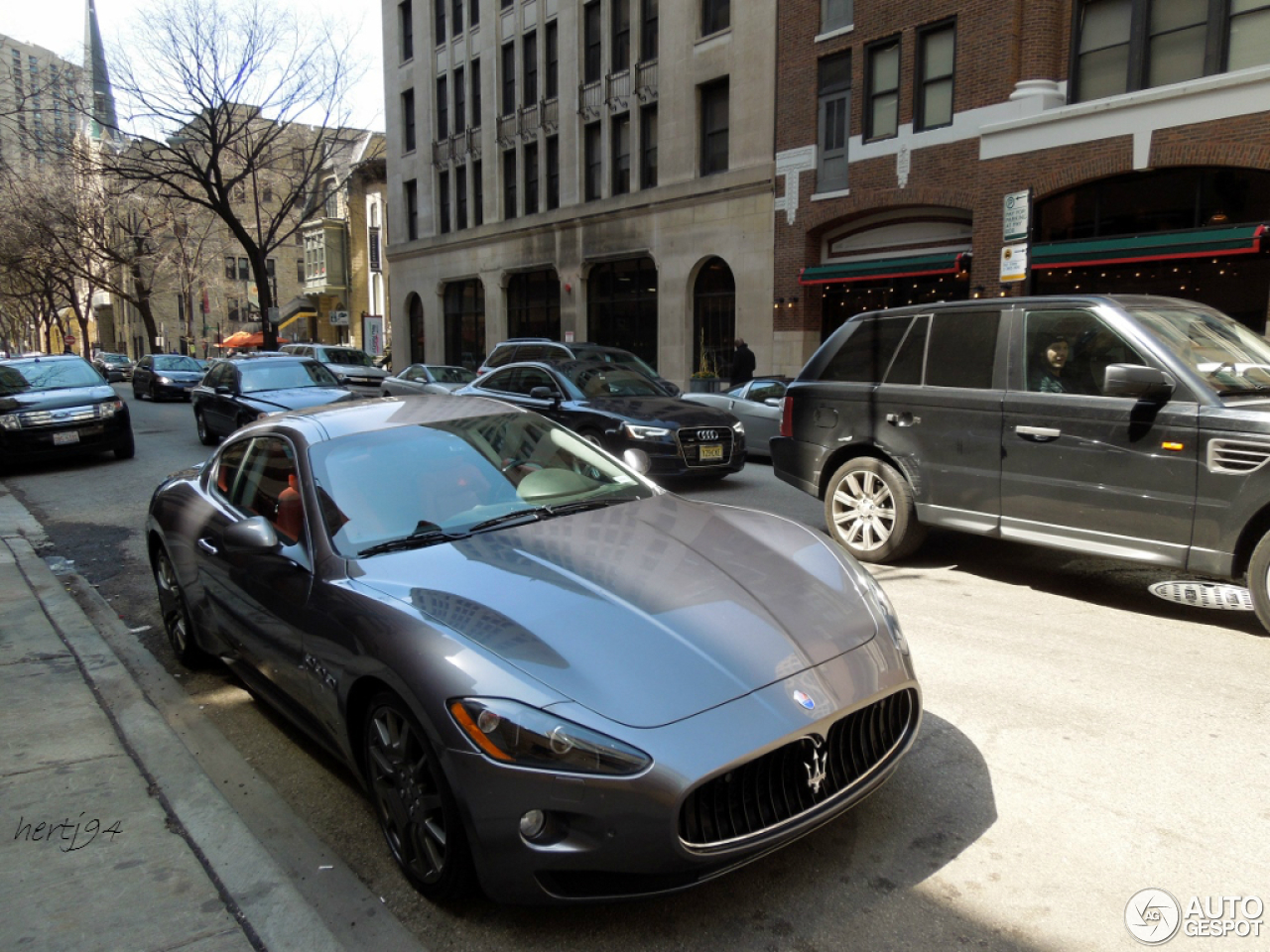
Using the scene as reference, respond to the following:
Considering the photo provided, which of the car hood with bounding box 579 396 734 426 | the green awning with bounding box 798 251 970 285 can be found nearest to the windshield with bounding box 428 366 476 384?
the green awning with bounding box 798 251 970 285

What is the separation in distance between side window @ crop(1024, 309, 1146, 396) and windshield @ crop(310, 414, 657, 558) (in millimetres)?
3190

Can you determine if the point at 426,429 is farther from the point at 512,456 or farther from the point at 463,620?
the point at 463,620

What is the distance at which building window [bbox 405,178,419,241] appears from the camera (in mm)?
40344

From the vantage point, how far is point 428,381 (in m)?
19.4

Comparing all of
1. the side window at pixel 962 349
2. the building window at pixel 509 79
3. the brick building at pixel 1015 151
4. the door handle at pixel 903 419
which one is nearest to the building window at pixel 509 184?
the building window at pixel 509 79

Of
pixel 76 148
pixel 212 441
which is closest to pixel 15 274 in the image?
pixel 76 148

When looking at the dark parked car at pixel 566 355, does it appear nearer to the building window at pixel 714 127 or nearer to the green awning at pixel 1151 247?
the green awning at pixel 1151 247

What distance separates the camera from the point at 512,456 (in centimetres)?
424

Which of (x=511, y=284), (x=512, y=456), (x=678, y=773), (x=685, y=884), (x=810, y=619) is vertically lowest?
(x=685, y=884)

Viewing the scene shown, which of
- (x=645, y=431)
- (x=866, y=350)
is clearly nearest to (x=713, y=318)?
(x=645, y=431)

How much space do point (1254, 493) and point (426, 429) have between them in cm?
434

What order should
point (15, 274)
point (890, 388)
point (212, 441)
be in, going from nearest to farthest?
point (890, 388)
point (212, 441)
point (15, 274)

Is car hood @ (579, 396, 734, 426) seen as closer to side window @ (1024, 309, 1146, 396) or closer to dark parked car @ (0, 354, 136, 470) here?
side window @ (1024, 309, 1146, 396)

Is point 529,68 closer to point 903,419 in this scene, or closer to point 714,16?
point 714,16
